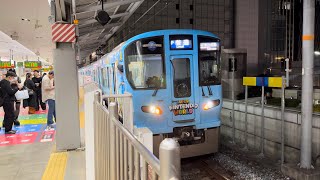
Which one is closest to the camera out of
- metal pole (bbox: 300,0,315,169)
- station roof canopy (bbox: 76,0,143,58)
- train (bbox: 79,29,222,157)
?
metal pole (bbox: 300,0,315,169)

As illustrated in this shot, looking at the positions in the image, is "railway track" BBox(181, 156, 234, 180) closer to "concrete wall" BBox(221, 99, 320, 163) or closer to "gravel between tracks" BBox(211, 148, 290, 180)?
"gravel between tracks" BBox(211, 148, 290, 180)

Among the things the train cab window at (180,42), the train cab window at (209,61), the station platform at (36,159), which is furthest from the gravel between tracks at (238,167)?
the train cab window at (180,42)

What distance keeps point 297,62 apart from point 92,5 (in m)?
14.3

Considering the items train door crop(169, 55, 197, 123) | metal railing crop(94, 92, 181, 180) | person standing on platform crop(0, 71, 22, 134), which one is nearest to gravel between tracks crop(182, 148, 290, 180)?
train door crop(169, 55, 197, 123)

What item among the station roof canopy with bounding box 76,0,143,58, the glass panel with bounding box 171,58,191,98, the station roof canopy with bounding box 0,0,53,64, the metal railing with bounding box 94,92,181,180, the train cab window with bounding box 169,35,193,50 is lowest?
the metal railing with bounding box 94,92,181,180

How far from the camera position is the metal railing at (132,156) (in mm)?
993

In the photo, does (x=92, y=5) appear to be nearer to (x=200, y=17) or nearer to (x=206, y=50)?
(x=206, y=50)

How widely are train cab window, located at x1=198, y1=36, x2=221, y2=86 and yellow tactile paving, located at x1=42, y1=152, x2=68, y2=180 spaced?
298cm

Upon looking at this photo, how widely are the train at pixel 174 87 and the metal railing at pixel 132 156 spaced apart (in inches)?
116

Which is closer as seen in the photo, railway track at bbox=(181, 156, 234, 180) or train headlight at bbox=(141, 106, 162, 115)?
railway track at bbox=(181, 156, 234, 180)

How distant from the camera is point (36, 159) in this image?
526 cm

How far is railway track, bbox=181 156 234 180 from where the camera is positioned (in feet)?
17.8

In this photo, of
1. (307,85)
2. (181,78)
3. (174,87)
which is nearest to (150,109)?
(174,87)

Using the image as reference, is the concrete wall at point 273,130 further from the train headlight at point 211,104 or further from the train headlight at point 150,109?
the train headlight at point 150,109
